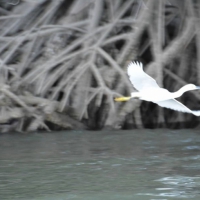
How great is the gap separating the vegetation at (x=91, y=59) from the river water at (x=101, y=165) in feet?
1.14

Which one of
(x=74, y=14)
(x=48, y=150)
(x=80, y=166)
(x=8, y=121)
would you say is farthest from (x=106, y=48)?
(x=80, y=166)

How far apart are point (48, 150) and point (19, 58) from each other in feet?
7.27

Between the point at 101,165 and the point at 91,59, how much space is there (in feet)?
7.85

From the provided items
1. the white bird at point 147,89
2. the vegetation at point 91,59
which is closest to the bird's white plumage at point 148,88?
the white bird at point 147,89

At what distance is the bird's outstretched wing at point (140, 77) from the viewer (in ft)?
26.3

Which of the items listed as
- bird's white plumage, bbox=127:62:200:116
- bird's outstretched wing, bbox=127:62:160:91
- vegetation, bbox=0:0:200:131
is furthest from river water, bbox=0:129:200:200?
bird's outstretched wing, bbox=127:62:160:91

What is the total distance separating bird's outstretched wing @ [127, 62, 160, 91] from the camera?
26.3 ft

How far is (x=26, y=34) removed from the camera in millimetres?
9953

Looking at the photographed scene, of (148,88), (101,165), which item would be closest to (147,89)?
(148,88)

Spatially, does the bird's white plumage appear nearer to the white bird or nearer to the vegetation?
the white bird

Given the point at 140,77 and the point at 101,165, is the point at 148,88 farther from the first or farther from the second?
the point at 101,165

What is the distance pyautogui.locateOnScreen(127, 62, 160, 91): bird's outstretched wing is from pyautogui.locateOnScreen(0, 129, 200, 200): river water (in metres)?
0.64

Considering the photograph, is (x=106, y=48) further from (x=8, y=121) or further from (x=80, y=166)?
(x=80, y=166)

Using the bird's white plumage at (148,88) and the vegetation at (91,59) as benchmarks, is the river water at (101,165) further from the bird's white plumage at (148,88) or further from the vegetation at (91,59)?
the bird's white plumage at (148,88)
